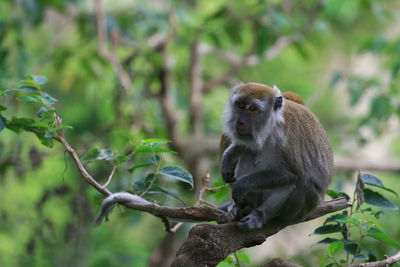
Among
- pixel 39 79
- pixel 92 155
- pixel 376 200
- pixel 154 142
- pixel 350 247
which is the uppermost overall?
pixel 39 79

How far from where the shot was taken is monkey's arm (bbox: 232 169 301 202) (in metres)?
3.81

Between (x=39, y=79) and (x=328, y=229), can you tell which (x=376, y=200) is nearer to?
(x=328, y=229)

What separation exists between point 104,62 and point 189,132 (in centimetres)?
211

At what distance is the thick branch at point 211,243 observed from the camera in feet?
9.73

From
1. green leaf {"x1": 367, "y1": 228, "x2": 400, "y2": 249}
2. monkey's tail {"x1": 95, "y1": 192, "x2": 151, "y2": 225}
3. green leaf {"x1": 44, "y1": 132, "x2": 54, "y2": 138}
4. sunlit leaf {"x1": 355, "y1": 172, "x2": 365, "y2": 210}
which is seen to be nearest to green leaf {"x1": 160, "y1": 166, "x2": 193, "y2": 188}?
monkey's tail {"x1": 95, "y1": 192, "x2": 151, "y2": 225}

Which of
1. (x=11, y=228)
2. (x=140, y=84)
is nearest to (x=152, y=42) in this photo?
(x=140, y=84)

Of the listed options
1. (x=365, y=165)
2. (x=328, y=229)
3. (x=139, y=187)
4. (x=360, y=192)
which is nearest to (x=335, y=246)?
(x=328, y=229)

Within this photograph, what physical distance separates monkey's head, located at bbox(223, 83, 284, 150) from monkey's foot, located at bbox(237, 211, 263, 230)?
1.93 ft

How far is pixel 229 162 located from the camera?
4.07 meters

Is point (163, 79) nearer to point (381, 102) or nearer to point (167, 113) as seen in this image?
point (167, 113)

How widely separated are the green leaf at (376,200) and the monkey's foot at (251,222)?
79 cm

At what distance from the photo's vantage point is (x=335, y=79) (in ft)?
23.7

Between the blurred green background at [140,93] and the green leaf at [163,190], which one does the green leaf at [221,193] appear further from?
the blurred green background at [140,93]

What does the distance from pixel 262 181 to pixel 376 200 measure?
2.72ft
